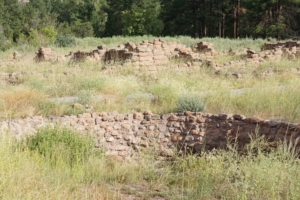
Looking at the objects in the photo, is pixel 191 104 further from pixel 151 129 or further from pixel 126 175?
pixel 126 175

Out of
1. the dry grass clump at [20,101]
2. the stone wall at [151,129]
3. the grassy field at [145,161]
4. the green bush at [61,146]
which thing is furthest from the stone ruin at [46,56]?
the green bush at [61,146]

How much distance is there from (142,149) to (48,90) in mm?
3920

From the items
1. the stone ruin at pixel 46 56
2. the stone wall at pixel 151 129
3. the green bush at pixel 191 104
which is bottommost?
the stone wall at pixel 151 129

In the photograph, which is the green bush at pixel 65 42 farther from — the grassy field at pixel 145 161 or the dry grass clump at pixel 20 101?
the dry grass clump at pixel 20 101

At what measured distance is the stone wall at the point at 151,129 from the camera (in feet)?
21.4

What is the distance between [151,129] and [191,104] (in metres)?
1.00

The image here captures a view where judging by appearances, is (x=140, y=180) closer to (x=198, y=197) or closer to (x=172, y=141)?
(x=198, y=197)

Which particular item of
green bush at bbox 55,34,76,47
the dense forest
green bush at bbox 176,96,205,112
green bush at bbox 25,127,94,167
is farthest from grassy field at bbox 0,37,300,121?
the dense forest

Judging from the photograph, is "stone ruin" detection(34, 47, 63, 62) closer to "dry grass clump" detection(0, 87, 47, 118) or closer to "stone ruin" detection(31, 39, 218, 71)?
"stone ruin" detection(31, 39, 218, 71)

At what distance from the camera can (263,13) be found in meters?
32.2

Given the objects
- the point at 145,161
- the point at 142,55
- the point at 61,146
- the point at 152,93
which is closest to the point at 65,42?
the point at 142,55

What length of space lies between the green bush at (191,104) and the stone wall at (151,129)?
38cm

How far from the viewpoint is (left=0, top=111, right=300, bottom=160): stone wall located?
653 centimetres

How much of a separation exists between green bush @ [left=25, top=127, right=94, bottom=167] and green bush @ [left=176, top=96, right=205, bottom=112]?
7.71 feet
